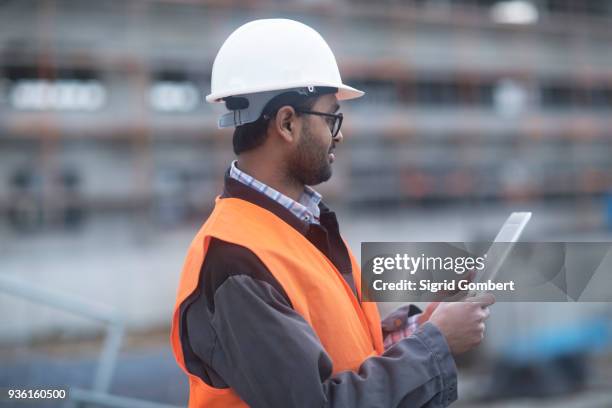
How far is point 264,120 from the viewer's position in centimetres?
188

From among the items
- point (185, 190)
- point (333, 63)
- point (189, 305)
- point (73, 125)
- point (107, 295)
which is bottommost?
point (107, 295)

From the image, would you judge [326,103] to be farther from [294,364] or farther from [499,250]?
[294,364]

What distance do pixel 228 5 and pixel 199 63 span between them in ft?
5.38

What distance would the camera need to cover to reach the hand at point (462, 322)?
1.73 metres

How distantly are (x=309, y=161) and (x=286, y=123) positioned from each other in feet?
0.35

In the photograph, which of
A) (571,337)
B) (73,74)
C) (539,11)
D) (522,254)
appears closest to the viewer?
(522,254)

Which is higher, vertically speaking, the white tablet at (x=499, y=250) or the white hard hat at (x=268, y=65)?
the white hard hat at (x=268, y=65)

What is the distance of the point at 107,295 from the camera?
51.4 feet

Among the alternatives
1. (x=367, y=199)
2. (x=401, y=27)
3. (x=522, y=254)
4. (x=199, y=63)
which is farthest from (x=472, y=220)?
(x=522, y=254)

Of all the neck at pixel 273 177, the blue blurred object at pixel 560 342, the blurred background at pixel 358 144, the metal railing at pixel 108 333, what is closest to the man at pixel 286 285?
the neck at pixel 273 177

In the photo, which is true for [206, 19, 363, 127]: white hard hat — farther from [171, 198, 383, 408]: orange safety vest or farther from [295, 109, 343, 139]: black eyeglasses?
[171, 198, 383, 408]: orange safety vest

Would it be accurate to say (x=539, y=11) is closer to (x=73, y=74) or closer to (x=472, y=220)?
(x=472, y=220)

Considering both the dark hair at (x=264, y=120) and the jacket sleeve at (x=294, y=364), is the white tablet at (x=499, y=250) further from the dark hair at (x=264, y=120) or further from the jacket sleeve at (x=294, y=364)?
the dark hair at (x=264, y=120)

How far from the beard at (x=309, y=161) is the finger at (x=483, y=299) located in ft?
1.46
